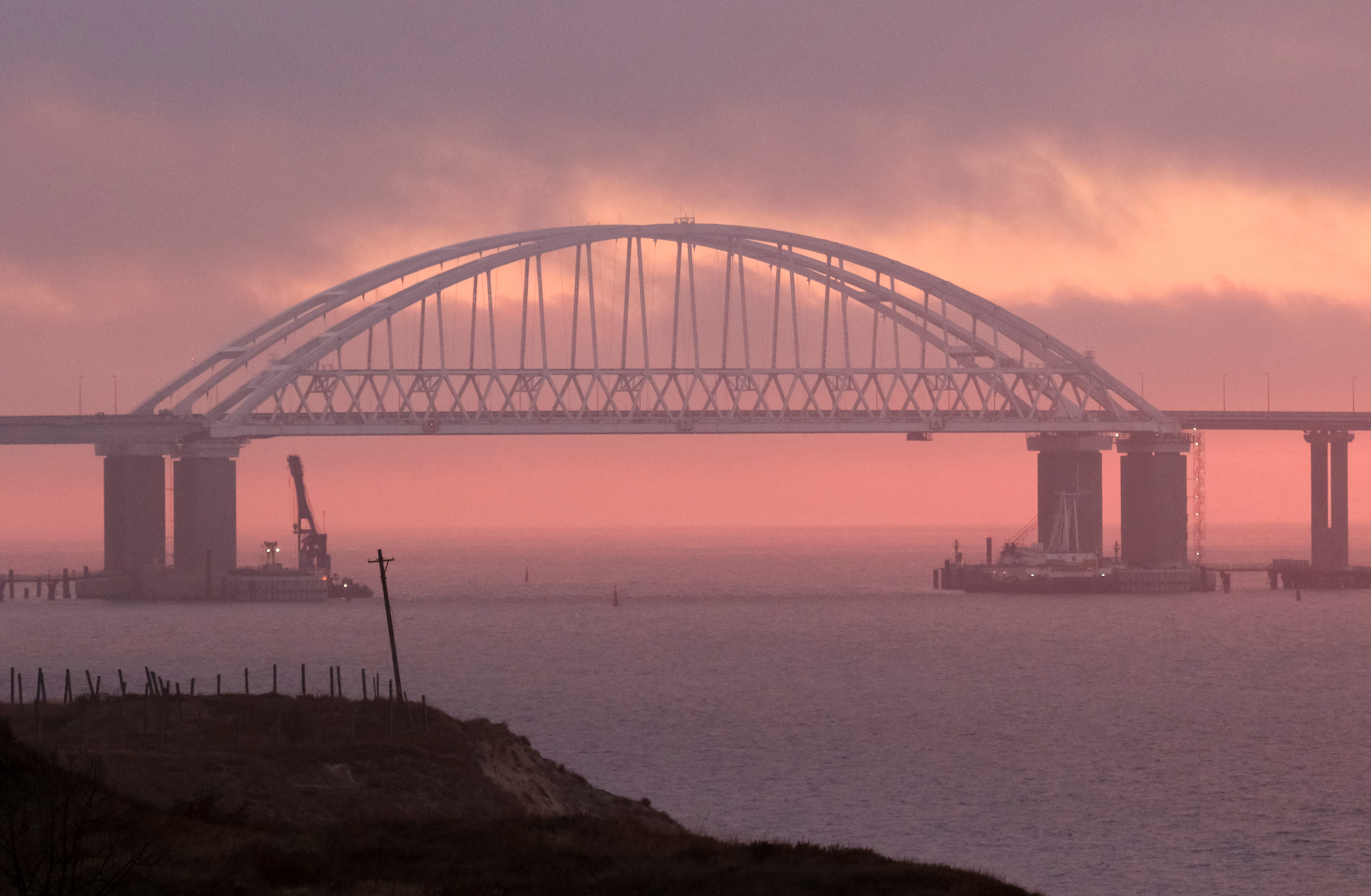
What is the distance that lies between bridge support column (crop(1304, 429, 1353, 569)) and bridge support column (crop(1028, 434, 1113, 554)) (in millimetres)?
22916

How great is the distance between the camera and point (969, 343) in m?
153

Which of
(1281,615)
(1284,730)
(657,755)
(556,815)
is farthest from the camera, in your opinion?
(1281,615)

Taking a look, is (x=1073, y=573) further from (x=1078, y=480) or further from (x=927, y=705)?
(x=927, y=705)

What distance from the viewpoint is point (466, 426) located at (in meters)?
140

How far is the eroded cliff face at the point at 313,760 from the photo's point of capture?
39.7 meters

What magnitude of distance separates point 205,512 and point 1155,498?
78822mm

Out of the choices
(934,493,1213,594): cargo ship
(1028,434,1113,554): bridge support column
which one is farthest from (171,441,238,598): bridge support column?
(1028,434,1113,554): bridge support column

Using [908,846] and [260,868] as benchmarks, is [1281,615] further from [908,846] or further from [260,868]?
[260,868]

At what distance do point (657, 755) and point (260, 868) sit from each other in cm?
3100

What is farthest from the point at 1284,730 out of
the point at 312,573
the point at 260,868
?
the point at 312,573

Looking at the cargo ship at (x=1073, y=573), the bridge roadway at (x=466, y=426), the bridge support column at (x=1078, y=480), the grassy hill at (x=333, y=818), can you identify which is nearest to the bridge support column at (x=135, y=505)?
the bridge roadway at (x=466, y=426)

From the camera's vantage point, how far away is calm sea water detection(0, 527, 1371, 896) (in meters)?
49.2

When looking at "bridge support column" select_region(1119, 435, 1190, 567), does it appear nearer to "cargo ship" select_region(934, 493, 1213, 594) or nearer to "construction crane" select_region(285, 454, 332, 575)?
"cargo ship" select_region(934, 493, 1213, 594)

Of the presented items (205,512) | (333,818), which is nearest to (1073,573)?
(205,512)
